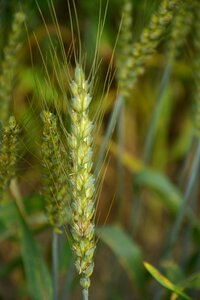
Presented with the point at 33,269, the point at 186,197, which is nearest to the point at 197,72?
the point at 186,197

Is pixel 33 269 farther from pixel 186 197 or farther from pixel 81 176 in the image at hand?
pixel 81 176

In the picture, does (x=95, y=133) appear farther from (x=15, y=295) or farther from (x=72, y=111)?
(x=15, y=295)

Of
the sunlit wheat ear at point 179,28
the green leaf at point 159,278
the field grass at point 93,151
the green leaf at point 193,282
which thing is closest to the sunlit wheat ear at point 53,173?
the field grass at point 93,151

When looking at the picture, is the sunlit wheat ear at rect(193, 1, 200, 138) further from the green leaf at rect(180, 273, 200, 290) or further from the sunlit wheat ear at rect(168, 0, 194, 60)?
the green leaf at rect(180, 273, 200, 290)

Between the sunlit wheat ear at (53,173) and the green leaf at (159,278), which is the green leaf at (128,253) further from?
the sunlit wheat ear at (53,173)

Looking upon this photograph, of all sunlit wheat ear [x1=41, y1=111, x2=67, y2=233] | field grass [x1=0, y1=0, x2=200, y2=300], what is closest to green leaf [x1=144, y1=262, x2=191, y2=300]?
field grass [x1=0, y1=0, x2=200, y2=300]

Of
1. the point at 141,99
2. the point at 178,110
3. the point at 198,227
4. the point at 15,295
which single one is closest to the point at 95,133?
the point at 198,227
